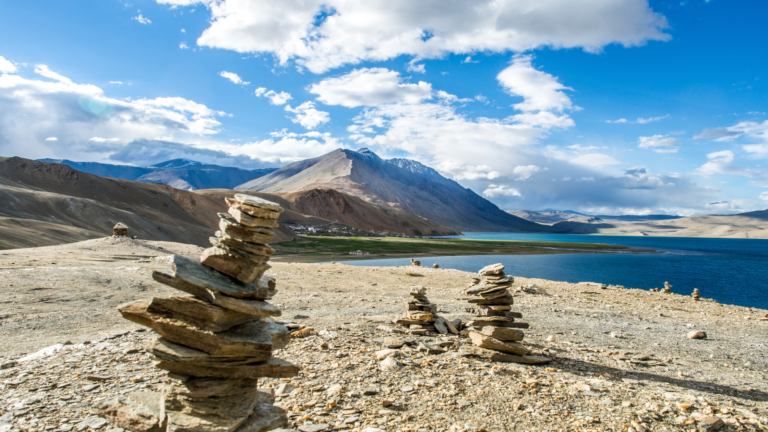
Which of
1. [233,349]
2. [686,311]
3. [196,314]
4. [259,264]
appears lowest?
[686,311]

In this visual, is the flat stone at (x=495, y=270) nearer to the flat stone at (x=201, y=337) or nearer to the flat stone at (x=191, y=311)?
the flat stone at (x=201, y=337)

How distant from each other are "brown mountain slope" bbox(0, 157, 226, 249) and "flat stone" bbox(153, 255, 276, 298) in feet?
141

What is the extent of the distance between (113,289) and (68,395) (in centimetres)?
1485

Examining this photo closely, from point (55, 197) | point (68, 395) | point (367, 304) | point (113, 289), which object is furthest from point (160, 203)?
point (68, 395)

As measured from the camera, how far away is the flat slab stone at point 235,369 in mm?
6391

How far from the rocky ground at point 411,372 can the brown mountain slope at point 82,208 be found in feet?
103

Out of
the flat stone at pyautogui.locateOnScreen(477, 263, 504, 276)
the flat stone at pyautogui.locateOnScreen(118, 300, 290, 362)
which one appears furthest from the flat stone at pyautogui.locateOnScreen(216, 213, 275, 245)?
the flat stone at pyautogui.locateOnScreen(477, 263, 504, 276)

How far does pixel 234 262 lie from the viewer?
6863 mm

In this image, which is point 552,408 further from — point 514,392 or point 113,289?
point 113,289

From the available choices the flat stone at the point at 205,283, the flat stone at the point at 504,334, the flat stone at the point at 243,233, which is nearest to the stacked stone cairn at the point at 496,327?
the flat stone at the point at 504,334

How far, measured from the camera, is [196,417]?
630 centimetres

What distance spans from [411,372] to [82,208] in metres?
73.2

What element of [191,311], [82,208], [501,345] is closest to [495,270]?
[501,345]

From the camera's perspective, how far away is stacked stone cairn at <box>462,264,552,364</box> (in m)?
11.9
